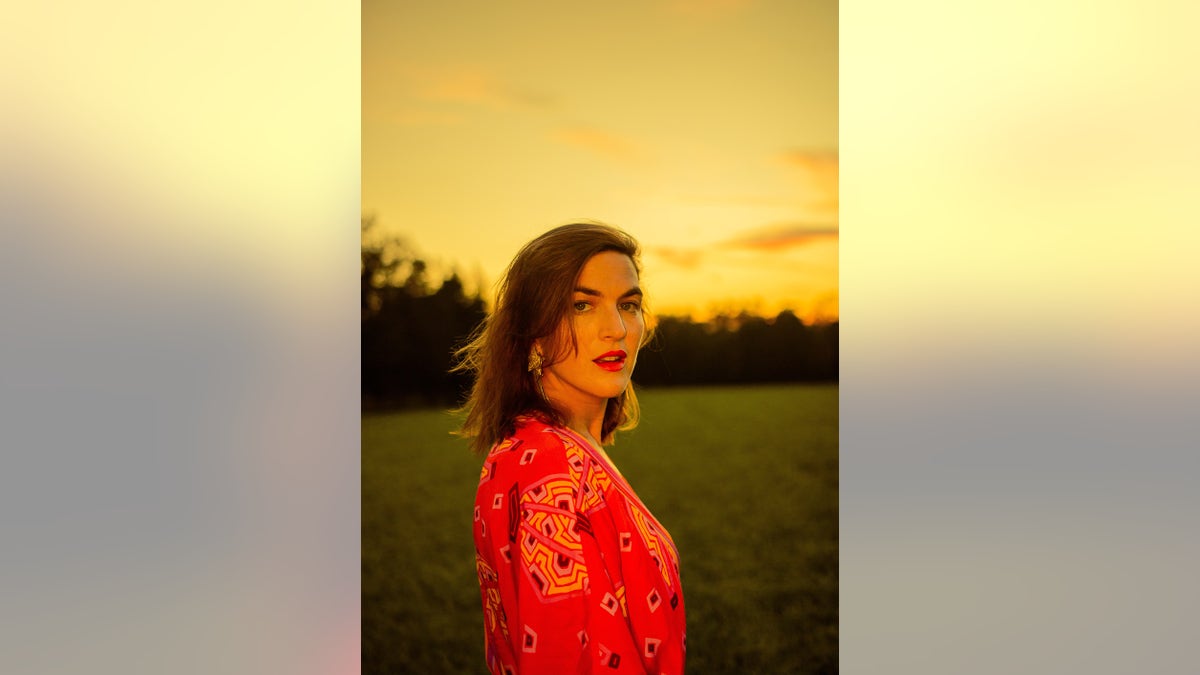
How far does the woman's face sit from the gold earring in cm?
1

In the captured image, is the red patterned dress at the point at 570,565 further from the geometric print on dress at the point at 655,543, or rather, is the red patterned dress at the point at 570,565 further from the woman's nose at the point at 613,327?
the woman's nose at the point at 613,327

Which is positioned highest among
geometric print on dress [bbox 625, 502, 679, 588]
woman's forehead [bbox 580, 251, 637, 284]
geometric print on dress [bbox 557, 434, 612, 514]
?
woman's forehead [bbox 580, 251, 637, 284]

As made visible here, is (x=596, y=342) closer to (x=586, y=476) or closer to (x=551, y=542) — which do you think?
(x=586, y=476)

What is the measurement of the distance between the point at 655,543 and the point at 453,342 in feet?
2.66

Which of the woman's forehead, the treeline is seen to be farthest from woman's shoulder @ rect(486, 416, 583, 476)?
the treeline

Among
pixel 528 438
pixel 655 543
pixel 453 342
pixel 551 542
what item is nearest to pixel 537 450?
pixel 528 438

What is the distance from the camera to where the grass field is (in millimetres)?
2688

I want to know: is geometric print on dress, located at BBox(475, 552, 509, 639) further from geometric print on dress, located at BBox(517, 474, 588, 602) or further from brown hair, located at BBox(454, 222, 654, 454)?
brown hair, located at BBox(454, 222, 654, 454)

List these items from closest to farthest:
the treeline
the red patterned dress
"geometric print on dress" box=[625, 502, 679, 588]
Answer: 1. the red patterned dress
2. "geometric print on dress" box=[625, 502, 679, 588]
3. the treeline

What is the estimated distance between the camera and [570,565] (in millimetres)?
2012

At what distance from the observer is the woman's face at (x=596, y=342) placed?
2.20m

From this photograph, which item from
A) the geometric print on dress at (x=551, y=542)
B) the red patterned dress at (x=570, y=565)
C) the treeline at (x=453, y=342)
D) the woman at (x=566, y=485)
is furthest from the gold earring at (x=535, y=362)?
the treeline at (x=453, y=342)
